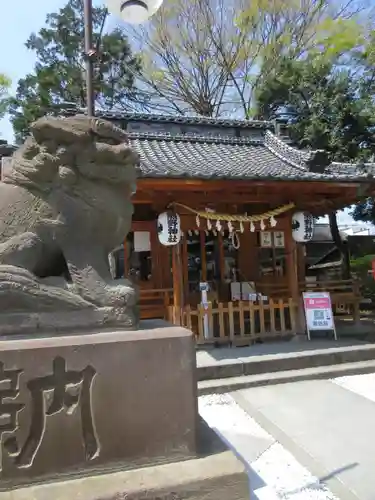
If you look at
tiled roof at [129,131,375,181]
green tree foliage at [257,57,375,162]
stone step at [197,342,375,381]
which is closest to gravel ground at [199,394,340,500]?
stone step at [197,342,375,381]

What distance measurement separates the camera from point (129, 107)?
20.5m

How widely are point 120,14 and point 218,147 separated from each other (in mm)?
7204

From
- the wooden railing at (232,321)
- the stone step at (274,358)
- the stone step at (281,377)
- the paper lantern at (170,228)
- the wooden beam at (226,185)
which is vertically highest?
the wooden beam at (226,185)

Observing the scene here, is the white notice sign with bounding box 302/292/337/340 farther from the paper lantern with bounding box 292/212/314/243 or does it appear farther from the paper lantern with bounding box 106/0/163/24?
the paper lantern with bounding box 106/0/163/24

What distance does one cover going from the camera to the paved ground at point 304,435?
10.5 feet

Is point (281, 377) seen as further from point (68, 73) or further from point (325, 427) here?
point (68, 73)

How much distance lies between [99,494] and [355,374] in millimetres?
5283

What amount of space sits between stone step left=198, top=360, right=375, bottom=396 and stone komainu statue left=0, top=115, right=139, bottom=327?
11.6ft

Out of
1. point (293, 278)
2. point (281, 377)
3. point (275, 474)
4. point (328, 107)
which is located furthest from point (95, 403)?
point (328, 107)

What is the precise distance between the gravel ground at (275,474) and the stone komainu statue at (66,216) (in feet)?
5.73

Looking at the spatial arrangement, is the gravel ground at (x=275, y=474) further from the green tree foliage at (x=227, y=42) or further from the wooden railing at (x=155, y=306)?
the green tree foliage at (x=227, y=42)

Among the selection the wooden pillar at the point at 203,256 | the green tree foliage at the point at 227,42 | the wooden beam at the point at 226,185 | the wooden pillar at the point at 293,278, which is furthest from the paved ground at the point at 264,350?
the green tree foliage at the point at 227,42

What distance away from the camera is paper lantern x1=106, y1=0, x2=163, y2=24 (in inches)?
162

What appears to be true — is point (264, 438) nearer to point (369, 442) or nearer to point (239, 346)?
point (369, 442)
